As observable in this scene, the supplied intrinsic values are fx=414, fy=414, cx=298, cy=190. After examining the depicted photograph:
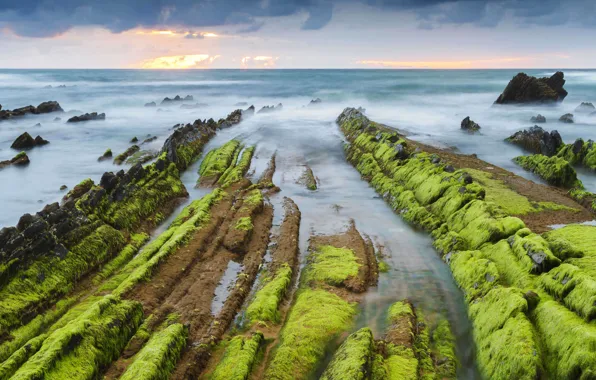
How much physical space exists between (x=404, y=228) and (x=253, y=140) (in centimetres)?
2633

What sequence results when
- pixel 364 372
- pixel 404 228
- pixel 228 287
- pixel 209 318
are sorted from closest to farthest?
1. pixel 364 372
2. pixel 209 318
3. pixel 228 287
4. pixel 404 228

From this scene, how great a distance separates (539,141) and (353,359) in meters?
31.5

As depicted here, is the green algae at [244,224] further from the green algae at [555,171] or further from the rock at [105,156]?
the rock at [105,156]

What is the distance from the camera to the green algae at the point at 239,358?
403 inches

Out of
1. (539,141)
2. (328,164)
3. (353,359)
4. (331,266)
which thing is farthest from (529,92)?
(353,359)

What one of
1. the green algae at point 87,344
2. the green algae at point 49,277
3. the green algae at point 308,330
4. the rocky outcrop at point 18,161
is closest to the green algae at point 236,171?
the green algae at point 49,277

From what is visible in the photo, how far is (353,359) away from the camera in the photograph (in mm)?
10117

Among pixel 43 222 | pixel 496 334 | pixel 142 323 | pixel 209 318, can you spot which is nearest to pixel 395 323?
pixel 496 334

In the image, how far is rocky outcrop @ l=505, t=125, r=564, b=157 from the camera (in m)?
32.4

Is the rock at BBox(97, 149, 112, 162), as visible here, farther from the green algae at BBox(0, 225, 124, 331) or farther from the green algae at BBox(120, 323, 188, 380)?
the green algae at BBox(120, 323, 188, 380)

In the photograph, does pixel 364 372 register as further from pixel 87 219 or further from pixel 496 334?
pixel 87 219

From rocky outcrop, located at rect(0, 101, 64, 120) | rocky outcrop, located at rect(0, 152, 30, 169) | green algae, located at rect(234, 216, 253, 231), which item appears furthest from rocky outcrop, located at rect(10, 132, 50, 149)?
green algae, located at rect(234, 216, 253, 231)

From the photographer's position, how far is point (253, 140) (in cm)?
4378

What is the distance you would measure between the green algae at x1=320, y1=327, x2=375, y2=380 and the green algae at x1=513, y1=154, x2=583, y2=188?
66.2ft
